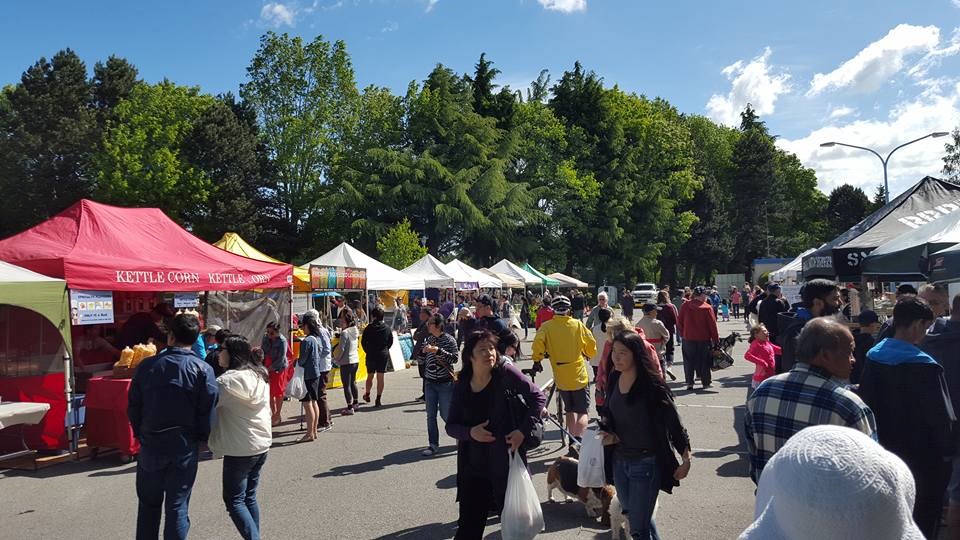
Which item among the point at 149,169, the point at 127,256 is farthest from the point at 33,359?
the point at 149,169

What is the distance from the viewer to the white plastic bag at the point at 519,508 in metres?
3.91

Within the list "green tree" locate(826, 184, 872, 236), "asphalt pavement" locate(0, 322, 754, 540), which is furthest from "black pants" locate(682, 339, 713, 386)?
"green tree" locate(826, 184, 872, 236)

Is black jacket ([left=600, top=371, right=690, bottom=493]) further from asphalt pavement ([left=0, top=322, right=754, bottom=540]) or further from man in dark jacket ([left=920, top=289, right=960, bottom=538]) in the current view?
man in dark jacket ([left=920, top=289, right=960, bottom=538])

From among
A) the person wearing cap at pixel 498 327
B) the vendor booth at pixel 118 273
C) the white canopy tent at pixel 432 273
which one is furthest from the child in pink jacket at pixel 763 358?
the white canopy tent at pixel 432 273

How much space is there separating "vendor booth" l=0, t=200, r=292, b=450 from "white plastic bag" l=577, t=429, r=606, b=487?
4826mm

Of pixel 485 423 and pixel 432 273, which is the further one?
pixel 432 273

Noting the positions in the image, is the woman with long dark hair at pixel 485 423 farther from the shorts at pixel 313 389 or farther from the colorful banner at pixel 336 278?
the colorful banner at pixel 336 278

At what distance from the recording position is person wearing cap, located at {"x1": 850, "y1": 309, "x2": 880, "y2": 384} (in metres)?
5.71

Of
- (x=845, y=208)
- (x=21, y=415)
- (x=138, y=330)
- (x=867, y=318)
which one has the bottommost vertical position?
(x=21, y=415)

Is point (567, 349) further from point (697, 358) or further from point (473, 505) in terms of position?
point (697, 358)

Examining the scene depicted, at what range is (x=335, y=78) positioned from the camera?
143 ft

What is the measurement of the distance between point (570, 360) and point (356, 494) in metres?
2.76

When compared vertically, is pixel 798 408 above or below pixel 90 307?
below

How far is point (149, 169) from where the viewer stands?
122 feet
